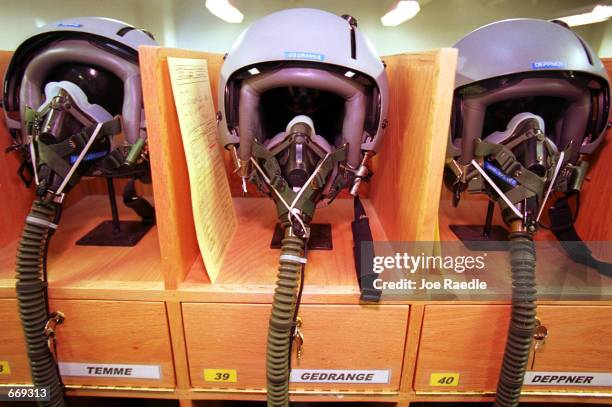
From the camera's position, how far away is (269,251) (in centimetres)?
88

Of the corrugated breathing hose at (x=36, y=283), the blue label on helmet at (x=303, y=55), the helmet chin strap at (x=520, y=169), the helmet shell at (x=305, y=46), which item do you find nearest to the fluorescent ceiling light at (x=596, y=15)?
the helmet chin strap at (x=520, y=169)

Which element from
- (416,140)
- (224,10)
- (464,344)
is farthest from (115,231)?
(224,10)

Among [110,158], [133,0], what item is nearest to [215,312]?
[110,158]

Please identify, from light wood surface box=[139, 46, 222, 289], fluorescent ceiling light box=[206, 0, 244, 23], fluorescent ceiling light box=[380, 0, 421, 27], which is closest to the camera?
light wood surface box=[139, 46, 222, 289]

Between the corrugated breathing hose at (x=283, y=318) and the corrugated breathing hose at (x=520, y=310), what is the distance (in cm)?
43

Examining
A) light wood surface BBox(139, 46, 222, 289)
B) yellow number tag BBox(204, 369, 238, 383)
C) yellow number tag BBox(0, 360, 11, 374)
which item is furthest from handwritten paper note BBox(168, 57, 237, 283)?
yellow number tag BBox(0, 360, 11, 374)

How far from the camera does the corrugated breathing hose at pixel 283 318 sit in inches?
26.1

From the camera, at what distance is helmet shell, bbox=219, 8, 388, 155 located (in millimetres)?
672

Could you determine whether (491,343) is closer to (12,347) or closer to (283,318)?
(283,318)

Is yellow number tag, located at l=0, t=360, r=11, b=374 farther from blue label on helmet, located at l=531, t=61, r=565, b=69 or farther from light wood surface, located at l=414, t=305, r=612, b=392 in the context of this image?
blue label on helmet, located at l=531, t=61, r=565, b=69

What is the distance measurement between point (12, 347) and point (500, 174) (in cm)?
114

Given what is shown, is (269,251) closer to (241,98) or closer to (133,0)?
(241,98)

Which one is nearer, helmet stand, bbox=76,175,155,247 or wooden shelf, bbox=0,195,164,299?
wooden shelf, bbox=0,195,164,299

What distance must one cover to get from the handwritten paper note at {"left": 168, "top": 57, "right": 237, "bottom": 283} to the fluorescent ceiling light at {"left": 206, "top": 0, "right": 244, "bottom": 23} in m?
1.38
